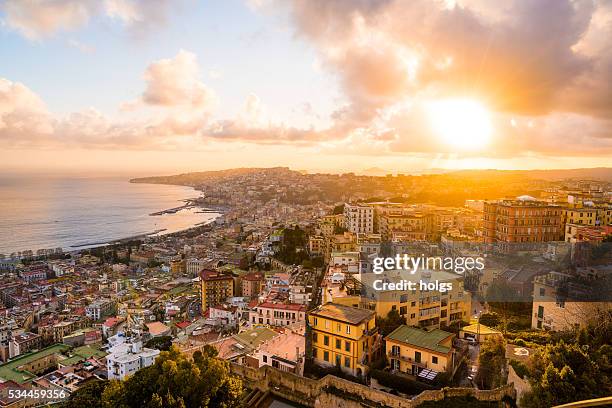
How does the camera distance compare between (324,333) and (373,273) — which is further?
(373,273)

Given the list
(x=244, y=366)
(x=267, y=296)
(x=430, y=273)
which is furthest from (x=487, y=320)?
(x=267, y=296)

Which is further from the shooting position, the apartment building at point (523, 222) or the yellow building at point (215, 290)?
the yellow building at point (215, 290)

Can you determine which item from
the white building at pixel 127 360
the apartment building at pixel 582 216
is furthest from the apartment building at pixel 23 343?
the apartment building at pixel 582 216

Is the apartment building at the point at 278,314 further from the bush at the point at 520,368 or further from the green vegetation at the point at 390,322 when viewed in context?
the bush at the point at 520,368

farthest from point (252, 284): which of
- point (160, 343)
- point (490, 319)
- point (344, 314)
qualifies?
point (344, 314)

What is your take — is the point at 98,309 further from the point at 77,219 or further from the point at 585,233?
the point at 77,219

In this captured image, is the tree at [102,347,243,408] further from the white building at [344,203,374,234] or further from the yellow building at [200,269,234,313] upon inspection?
the white building at [344,203,374,234]

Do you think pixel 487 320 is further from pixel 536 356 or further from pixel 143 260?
pixel 143 260
